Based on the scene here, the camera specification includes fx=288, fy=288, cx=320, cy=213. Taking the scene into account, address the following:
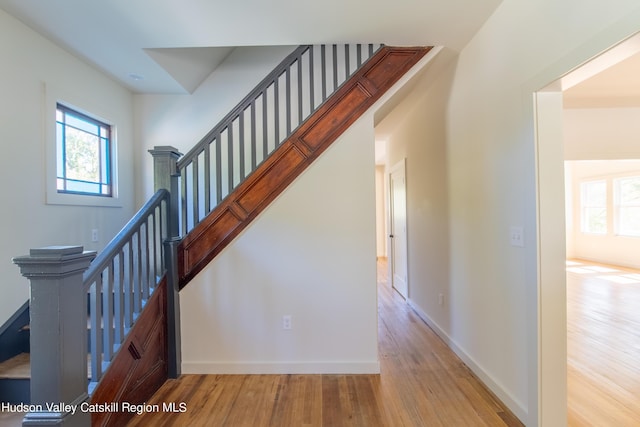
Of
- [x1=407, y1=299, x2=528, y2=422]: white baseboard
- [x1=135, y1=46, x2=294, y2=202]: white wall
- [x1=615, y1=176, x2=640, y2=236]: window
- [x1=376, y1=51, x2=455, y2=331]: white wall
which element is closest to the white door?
[x1=376, y1=51, x2=455, y2=331]: white wall

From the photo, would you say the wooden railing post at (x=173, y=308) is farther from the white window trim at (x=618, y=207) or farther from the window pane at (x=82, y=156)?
the white window trim at (x=618, y=207)

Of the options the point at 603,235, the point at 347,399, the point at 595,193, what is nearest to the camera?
the point at 347,399

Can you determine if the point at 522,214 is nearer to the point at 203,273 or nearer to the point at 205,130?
the point at 203,273

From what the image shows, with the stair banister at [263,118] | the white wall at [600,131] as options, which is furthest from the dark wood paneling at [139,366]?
the white wall at [600,131]

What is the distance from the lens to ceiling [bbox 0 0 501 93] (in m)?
1.95

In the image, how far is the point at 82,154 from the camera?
2816 mm

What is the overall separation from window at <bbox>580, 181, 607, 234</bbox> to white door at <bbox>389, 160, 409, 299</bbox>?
20.3 ft

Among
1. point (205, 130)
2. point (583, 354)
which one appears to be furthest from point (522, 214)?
point (205, 130)

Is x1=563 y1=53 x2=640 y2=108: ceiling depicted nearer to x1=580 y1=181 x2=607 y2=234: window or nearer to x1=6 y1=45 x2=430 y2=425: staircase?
x1=6 y1=45 x2=430 y2=425: staircase

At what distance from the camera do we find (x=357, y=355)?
96.0 inches

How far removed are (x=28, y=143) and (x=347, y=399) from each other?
10.1 feet

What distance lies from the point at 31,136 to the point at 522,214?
Result: 359 cm

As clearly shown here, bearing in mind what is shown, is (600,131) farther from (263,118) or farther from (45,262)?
(45,262)

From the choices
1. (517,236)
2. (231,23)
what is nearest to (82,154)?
(231,23)
